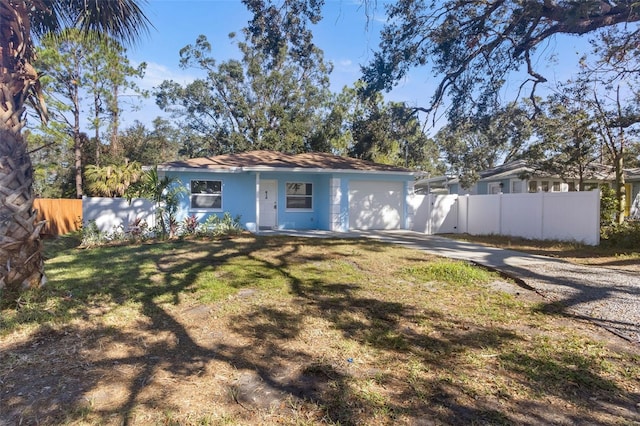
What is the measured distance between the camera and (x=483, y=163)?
31141 mm

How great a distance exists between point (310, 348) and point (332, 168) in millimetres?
11625

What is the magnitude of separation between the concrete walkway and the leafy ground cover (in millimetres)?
377

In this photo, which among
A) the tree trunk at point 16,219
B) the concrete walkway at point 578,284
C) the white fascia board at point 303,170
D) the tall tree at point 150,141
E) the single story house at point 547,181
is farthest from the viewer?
the tall tree at point 150,141

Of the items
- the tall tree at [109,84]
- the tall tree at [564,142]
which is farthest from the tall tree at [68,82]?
the tall tree at [564,142]

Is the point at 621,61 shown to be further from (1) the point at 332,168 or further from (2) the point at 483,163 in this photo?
(2) the point at 483,163

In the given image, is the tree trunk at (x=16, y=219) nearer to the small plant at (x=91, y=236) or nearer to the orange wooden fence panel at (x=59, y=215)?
the small plant at (x=91, y=236)

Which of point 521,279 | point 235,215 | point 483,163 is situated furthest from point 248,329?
point 483,163

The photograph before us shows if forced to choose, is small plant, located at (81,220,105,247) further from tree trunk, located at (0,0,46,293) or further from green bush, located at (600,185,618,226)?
green bush, located at (600,185,618,226)

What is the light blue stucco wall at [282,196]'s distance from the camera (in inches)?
576

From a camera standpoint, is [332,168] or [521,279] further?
[332,168]

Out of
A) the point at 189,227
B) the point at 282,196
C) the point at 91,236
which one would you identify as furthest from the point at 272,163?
the point at 91,236

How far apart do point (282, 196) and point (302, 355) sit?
1255cm

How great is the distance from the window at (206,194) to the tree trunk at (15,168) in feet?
31.3

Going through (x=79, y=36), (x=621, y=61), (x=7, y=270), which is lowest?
(x=7, y=270)
